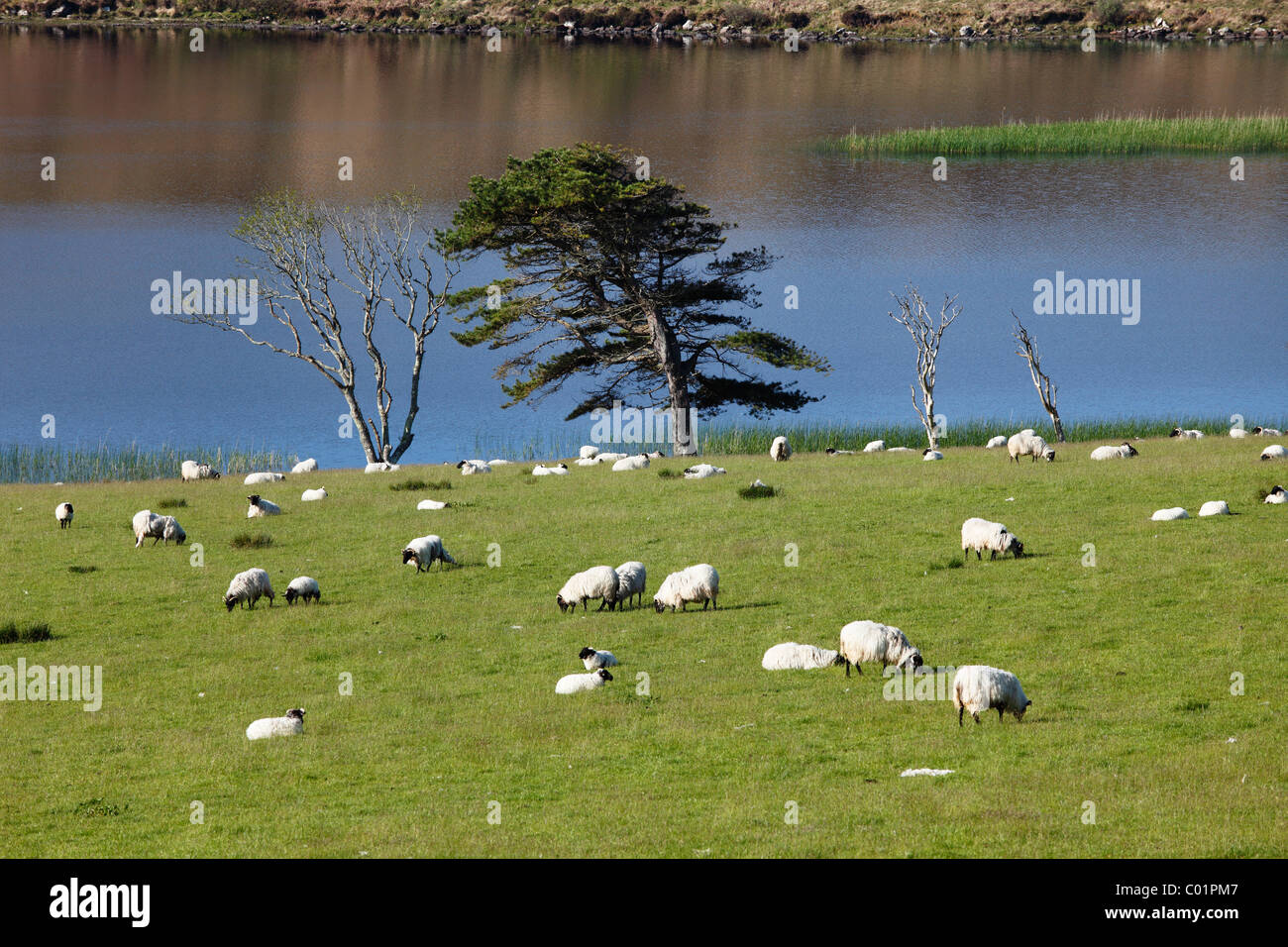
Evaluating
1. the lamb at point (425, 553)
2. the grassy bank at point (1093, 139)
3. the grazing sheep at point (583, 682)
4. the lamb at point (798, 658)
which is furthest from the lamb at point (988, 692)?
the grassy bank at point (1093, 139)

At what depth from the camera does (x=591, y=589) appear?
86.3ft

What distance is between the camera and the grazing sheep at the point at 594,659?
2139 cm

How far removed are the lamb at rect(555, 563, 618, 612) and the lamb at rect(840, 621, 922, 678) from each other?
21.1 ft

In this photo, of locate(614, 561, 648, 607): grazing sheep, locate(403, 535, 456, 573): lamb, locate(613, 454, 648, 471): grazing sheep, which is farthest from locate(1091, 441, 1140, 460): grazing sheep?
locate(403, 535, 456, 573): lamb

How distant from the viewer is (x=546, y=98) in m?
140

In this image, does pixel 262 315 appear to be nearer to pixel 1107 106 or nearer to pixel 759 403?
pixel 759 403

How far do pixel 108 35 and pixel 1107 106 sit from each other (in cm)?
13068

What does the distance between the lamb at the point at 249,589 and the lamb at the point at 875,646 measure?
1282cm

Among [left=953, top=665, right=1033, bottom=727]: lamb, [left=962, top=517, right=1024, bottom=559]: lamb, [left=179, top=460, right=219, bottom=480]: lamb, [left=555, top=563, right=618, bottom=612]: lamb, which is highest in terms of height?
[left=953, top=665, right=1033, bottom=727]: lamb

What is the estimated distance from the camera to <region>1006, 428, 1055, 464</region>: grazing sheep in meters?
39.9

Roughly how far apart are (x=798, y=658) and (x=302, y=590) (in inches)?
454

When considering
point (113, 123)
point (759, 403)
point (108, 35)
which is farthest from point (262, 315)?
point (108, 35)

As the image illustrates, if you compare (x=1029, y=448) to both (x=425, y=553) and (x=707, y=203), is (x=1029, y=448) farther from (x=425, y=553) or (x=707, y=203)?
(x=707, y=203)

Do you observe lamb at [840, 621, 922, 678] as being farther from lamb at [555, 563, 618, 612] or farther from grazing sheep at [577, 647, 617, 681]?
lamb at [555, 563, 618, 612]
